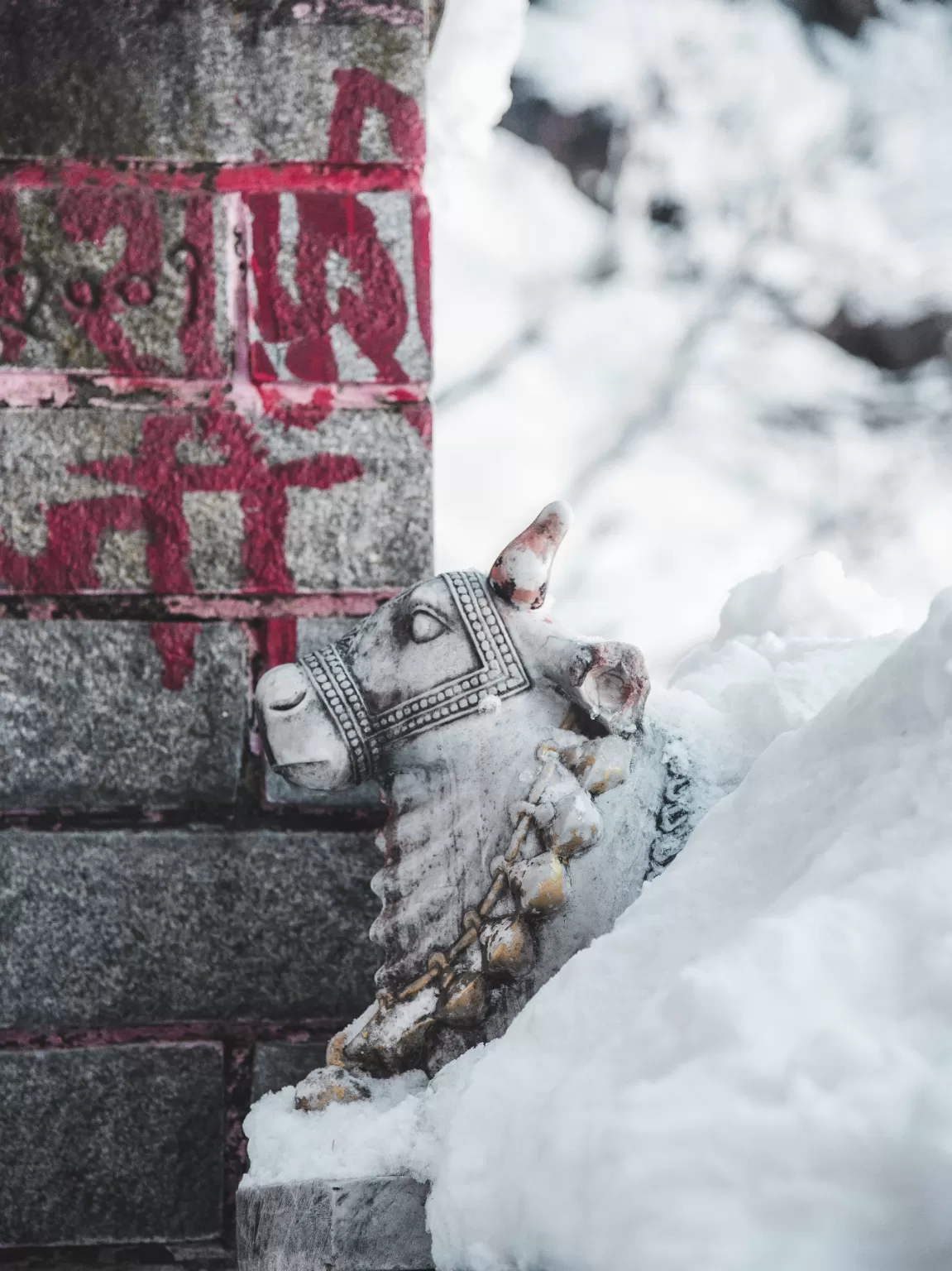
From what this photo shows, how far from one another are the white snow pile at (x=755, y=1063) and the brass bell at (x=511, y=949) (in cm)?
9

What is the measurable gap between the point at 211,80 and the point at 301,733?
915mm

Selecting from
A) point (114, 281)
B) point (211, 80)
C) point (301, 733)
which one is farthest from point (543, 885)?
point (211, 80)

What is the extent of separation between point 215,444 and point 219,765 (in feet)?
1.34

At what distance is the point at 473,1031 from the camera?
0.87 meters

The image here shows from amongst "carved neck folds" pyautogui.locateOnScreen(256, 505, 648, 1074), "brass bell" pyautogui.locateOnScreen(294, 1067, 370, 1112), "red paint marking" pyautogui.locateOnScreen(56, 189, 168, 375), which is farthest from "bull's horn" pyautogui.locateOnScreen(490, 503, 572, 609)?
"red paint marking" pyautogui.locateOnScreen(56, 189, 168, 375)

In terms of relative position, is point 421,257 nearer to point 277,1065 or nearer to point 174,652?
point 174,652

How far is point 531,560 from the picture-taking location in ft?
3.15

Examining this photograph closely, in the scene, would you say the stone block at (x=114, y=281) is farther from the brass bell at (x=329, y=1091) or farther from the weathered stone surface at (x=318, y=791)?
the brass bell at (x=329, y=1091)

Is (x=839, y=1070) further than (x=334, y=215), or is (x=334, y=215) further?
(x=334, y=215)

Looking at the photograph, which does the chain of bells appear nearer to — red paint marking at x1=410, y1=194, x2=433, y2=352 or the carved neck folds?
the carved neck folds

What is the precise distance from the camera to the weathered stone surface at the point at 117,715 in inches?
53.7

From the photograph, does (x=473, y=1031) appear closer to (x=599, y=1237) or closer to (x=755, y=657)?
(x=599, y=1237)

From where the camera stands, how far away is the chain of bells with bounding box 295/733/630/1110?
87 centimetres

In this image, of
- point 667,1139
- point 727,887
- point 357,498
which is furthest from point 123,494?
point 667,1139
